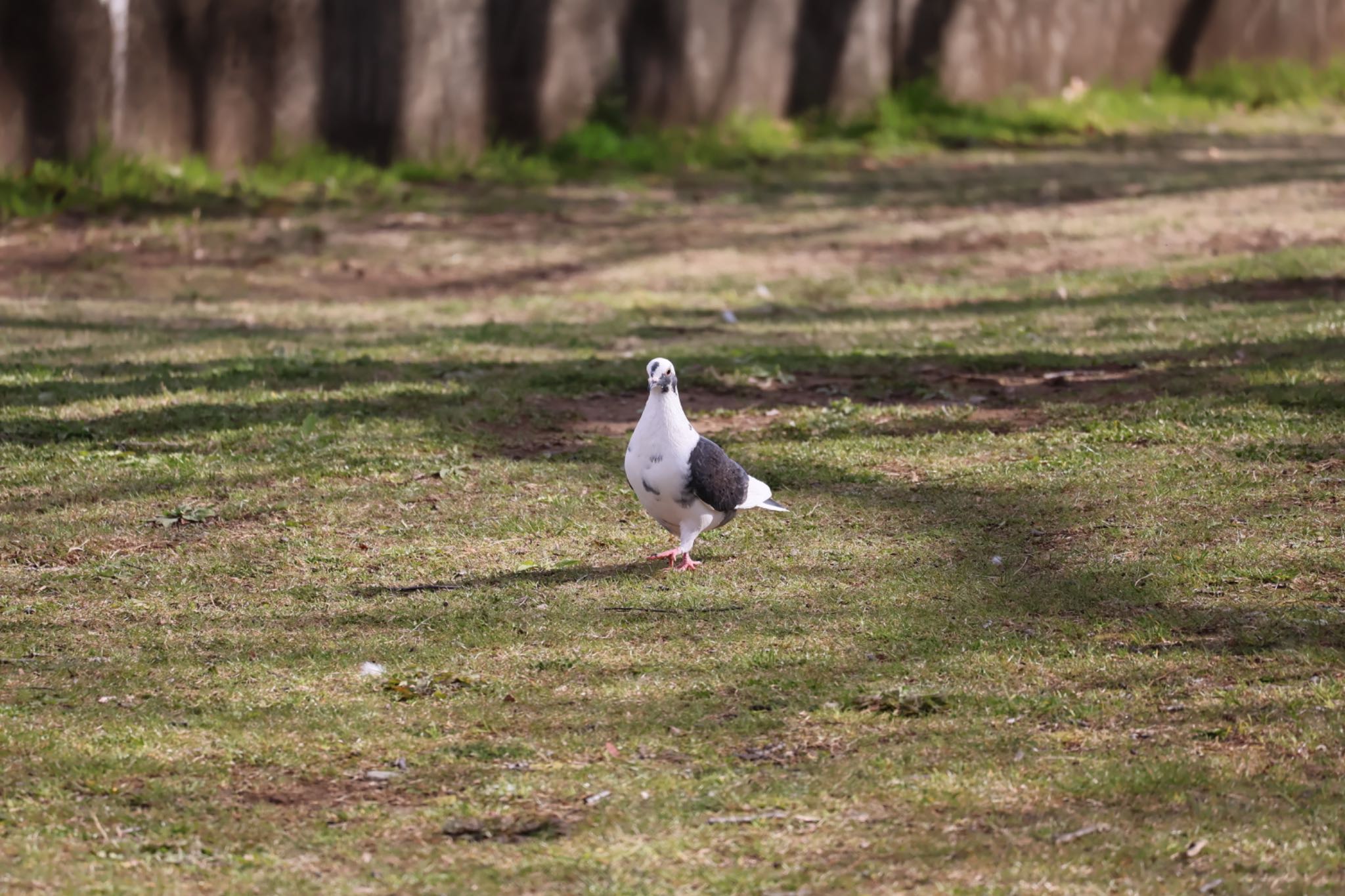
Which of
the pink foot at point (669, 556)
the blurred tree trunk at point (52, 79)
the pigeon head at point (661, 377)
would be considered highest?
the blurred tree trunk at point (52, 79)

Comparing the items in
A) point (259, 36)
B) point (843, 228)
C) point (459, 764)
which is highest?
point (259, 36)

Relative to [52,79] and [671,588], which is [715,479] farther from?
[52,79]

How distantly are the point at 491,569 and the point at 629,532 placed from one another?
2.39 feet

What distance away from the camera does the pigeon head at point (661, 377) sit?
5703 millimetres

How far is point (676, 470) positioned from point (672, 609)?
18.6 inches

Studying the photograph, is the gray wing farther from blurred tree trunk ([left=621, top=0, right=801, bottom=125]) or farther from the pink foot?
blurred tree trunk ([left=621, top=0, right=801, bottom=125])

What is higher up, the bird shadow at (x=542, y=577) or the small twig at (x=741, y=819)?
the bird shadow at (x=542, y=577)

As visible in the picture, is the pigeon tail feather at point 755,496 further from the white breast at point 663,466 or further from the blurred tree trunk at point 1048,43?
the blurred tree trunk at point 1048,43

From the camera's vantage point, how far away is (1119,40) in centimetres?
1805

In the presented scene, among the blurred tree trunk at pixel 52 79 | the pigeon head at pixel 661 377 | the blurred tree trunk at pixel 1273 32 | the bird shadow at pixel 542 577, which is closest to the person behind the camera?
the pigeon head at pixel 661 377

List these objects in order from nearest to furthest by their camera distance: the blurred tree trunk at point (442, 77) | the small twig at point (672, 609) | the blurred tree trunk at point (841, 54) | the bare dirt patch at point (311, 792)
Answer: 1. the bare dirt patch at point (311, 792)
2. the small twig at point (672, 609)
3. the blurred tree trunk at point (442, 77)
4. the blurred tree trunk at point (841, 54)

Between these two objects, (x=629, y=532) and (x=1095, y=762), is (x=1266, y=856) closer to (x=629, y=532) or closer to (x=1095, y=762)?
(x=1095, y=762)

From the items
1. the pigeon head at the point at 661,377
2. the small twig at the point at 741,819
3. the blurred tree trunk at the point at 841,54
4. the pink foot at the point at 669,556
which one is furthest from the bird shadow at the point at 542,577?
the blurred tree trunk at the point at 841,54

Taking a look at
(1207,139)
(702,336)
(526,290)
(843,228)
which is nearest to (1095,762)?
(702,336)
